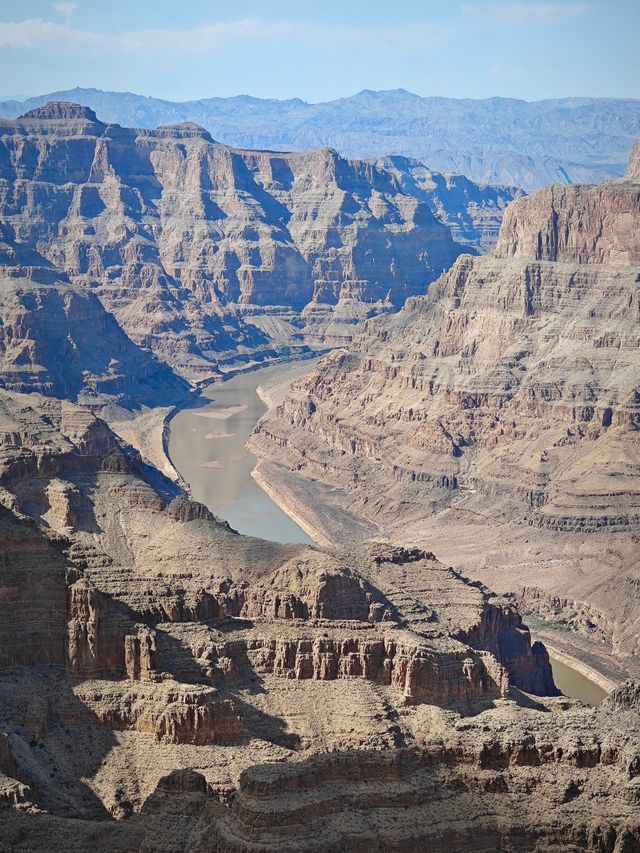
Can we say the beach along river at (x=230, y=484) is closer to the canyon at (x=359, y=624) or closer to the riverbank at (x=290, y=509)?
the riverbank at (x=290, y=509)

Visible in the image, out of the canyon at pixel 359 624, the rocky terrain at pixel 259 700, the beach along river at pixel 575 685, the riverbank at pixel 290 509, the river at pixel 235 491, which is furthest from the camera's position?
the riverbank at pixel 290 509

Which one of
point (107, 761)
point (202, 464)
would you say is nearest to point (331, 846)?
point (107, 761)

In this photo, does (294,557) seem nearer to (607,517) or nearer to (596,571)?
(596,571)

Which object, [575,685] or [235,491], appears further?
[235,491]

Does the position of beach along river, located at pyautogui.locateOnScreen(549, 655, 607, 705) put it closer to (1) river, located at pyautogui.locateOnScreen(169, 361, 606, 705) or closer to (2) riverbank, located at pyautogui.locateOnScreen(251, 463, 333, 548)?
(1) river, located at pyautogui.locateOnScreen(169, 361, 606, 705)

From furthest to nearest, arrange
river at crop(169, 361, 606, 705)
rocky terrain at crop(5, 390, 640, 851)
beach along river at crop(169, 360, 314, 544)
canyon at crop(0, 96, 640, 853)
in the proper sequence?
beach along river at crop(169, 360, 314, 544) < river at crop(169, 361, 606, 705) < canyon at crop(0, 96, 640, 853) < rocky terrain at crop(5, 390, 640, 851)

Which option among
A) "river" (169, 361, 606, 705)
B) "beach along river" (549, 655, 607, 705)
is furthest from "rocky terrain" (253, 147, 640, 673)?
"beach along river" (549, 655, 607, 705)

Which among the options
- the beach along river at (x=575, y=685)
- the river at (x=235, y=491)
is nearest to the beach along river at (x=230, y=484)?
the river at (x=235, y=491)

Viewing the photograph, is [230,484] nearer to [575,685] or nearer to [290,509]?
[290,509]

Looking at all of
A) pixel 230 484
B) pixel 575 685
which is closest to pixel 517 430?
pixel 230 484
